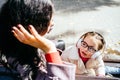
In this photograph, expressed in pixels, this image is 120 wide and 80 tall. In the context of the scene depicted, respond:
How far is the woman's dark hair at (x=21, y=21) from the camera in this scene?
65.7 inches

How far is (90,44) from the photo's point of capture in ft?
9.54

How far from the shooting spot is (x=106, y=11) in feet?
21.2

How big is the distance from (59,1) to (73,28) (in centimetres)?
131

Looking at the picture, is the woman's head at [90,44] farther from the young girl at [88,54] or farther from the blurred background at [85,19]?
the blurred background at [85,19]

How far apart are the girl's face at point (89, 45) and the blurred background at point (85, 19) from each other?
6.28ft

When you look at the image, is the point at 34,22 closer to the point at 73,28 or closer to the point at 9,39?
the point at 9,39

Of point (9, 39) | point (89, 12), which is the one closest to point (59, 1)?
point (89, 12)

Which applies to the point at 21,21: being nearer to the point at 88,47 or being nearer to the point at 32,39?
the point at 32,39

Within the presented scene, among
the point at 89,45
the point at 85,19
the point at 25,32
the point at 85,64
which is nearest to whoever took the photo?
the point at 25,32

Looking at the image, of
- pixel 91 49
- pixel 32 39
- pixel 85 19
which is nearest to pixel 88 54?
pixel 91 49

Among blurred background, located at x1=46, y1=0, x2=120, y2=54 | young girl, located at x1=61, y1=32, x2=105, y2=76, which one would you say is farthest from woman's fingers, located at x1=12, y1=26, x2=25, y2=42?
blurred background, located at x1=46, y1=0, x2=120, y2=54

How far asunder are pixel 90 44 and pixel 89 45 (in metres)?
0.01

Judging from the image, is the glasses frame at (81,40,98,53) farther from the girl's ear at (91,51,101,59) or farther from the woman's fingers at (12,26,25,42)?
the woman's fingers at (12,26,25,42)

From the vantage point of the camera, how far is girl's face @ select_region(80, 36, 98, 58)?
2908 millimetres
